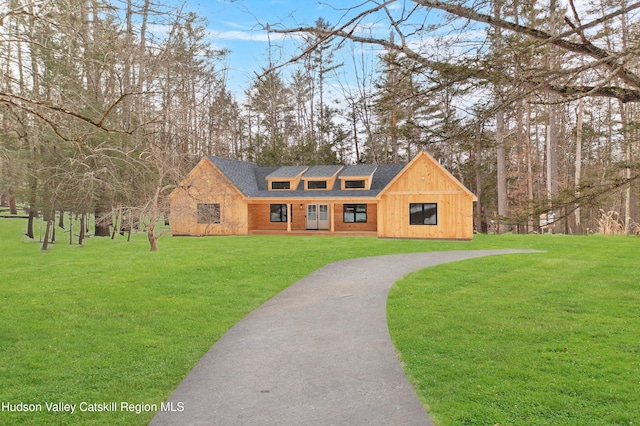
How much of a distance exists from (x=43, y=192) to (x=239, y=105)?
2498 cm

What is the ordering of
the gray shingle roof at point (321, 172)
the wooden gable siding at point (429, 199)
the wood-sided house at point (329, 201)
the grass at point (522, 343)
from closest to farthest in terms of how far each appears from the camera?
1. the grass at point (522, 343)
2. the wooden gable siding at point (429, 199)
3. the wood-sided house at point (329, 201)
4. the gray shingle roof at point (321, 172)

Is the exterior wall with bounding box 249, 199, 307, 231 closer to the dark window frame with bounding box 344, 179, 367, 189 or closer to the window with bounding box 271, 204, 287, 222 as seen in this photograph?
the window with bounding box 271, 204, 287, 222

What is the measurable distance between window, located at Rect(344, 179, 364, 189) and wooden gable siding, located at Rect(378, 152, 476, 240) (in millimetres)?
3271

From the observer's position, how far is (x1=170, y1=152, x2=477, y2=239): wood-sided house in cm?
2133

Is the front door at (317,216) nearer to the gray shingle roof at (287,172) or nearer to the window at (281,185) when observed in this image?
the window at (281,185)

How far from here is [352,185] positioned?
25.4m

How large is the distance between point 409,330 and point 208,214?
18822mm

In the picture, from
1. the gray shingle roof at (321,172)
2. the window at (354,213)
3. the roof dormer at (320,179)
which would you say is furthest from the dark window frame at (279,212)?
the window at (354,213)

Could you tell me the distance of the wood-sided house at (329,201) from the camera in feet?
70.0

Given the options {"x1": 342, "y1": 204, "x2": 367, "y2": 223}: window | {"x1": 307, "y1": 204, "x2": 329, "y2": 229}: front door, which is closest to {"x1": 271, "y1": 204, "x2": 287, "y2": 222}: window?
{"x1": 307, "y1": 204, "x2": 329, "y2": 229}: front door

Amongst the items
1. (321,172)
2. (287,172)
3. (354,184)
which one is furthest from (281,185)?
(354,184)

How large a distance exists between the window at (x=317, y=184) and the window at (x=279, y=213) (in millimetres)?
2109

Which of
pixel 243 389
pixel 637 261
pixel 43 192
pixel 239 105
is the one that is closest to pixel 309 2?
pixel 243 389

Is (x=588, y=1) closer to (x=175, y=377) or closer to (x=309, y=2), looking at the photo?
(x=309, y=2)
